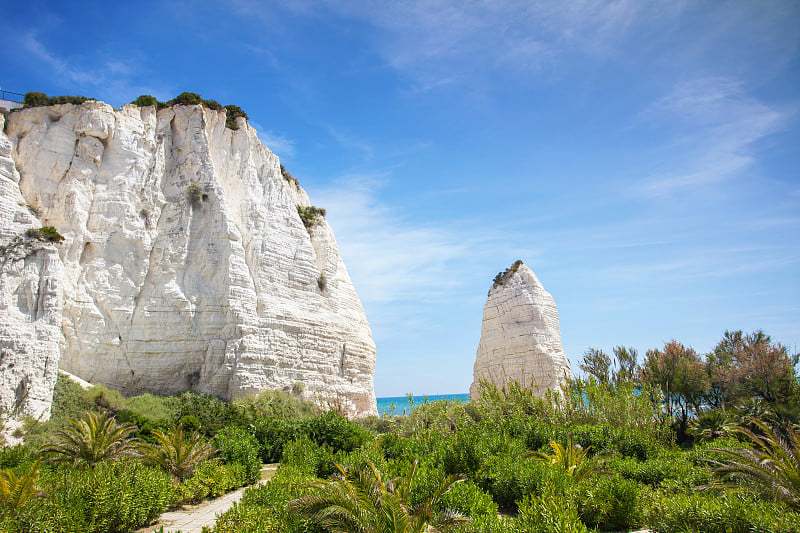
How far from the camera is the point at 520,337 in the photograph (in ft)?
99.5

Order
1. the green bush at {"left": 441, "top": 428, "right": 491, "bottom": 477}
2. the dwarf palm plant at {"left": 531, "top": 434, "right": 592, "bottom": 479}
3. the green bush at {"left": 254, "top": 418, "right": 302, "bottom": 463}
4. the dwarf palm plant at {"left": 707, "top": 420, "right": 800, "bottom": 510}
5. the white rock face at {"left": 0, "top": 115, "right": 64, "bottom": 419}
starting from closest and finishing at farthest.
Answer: the dwarf palm plant at {"left": 707, "top": 420, "right": 800, "bottom": 510}, the dwarf palm plant at {"left": 531, "top": 434, "right": 592, "bottom": 479}, the green bush at {"left": 441, "top": 428, "right": 491, "bottom": 477}, the green bush at {"left": 254, "top": 418, "right": 302, "bottom": 463}, the white rock face at {"left": 0, "top": 115, "right": 64, "bottom": 419}

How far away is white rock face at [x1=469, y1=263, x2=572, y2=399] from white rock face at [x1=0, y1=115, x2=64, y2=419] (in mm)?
21802

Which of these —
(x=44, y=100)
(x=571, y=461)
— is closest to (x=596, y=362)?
(x=571, y=461)

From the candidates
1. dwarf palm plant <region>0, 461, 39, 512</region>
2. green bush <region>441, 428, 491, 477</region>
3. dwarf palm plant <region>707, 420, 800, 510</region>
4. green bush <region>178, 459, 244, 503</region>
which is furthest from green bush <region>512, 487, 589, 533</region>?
dwarf palm plant <region>0, 461, 39, 512</region>

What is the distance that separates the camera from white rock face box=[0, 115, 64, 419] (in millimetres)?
19609

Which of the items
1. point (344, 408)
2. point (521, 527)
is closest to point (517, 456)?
point (521, 527)

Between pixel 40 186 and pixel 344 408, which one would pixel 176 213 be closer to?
pixel 40 186

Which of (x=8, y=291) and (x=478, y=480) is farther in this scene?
(x=8, y=291)

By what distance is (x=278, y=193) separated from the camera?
108 feet

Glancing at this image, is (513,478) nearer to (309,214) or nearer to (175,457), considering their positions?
(175,457)

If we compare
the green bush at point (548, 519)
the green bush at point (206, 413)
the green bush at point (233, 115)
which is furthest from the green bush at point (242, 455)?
the green bush at point (233, 115)

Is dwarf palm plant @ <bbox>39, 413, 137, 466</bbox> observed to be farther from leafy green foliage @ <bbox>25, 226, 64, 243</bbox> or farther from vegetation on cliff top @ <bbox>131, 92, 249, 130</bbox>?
vegetation on cliff top @ <bbox>131, 92, 249, 130</bbox>

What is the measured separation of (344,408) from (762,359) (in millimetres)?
20969

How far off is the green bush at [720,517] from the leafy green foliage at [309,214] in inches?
1206
